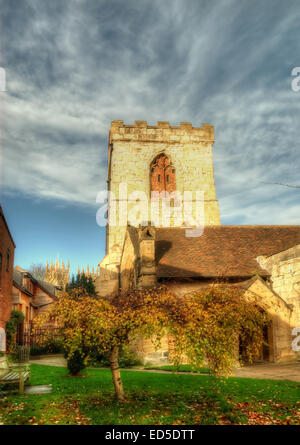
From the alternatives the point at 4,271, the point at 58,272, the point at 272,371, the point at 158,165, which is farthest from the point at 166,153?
the point at 58,272

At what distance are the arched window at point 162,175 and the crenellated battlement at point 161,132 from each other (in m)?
2.19

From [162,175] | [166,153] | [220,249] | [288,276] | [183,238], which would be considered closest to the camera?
[288,276]

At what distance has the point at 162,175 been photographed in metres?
36.4

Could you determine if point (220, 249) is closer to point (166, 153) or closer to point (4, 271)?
point (4, 271)

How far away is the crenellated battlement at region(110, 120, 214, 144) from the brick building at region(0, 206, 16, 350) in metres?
18.6

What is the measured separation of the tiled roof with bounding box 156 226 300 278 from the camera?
62.6 ft

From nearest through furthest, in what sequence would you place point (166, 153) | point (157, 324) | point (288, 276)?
1. point (157, 324)
2. point (288, 276)
3. point (166, 153)

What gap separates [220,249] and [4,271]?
12.4 metres

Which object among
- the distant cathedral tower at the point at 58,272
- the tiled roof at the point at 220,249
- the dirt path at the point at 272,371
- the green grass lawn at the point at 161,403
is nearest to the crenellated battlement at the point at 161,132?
the tiled roof at the point at 220,249

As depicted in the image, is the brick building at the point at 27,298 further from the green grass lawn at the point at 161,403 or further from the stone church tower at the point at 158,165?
the green grass lawn at the point at 161,403

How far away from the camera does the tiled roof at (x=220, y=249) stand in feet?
62.6

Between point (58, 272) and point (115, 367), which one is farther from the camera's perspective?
point (58, 272)

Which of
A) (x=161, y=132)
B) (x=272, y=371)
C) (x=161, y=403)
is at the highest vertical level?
(x=161, y=132)
